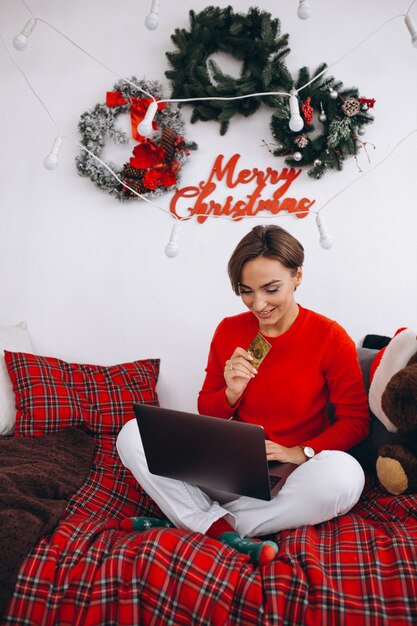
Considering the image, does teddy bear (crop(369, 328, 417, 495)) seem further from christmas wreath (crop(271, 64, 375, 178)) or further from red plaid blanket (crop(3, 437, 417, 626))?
christmas wreath (crop(271, 64, 375, 178))

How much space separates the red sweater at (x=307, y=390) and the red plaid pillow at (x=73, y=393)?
1.87 ft

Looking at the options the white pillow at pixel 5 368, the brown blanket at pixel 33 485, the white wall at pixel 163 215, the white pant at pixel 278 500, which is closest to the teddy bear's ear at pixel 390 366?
the white pant at pixel 278 500

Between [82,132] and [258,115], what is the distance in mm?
793

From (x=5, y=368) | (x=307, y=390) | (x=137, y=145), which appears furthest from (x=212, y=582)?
(x=137, y=145)

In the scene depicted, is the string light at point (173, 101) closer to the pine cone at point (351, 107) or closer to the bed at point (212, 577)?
the pine cone at point (351, 107)

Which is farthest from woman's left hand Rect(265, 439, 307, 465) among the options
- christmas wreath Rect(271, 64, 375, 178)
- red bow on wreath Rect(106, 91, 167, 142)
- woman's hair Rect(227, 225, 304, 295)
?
red bow on wreath Rect(106, 91, 167, 142)

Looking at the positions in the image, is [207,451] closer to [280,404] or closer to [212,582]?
[212,582]

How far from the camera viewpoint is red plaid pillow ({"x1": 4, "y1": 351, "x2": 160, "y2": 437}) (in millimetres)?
2037

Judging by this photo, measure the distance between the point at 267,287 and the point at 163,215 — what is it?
953mm

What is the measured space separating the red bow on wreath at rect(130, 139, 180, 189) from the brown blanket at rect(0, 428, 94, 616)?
111 cm

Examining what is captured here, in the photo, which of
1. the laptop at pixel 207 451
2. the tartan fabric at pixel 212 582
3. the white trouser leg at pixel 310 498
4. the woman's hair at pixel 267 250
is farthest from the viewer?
the woman's hair at pixel 267 250

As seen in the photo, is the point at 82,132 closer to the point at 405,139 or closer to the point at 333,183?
the point at 333,183

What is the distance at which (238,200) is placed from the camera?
91.1 inches

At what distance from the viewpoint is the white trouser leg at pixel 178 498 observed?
1.44m
